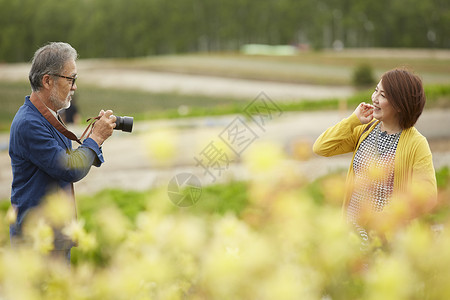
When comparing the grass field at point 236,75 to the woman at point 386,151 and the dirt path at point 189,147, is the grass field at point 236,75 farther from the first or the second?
the woman at point 386,151

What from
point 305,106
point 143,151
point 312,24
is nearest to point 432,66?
point 305,106

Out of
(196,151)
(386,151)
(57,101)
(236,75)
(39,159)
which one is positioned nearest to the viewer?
(39,159)

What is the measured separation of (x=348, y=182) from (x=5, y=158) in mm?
7125

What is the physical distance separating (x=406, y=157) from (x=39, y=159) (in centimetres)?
154

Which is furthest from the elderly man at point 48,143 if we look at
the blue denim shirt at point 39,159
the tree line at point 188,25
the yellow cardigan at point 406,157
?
the tree line at point 188,25

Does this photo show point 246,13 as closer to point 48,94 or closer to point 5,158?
point 5,158

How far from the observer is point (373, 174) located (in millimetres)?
2209

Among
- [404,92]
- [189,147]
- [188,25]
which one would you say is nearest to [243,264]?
[404,92]

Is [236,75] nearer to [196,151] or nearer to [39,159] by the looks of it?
[196,151]

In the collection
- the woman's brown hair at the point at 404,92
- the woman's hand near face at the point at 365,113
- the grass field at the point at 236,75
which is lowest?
the grass field at the point at 236,75

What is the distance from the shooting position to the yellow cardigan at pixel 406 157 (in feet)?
6.78

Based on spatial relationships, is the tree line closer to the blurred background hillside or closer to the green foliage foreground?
the blurred background hillside

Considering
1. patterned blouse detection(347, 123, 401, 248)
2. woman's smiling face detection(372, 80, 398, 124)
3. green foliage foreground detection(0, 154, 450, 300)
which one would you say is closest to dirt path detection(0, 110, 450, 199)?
patterned blouse detection(347, 123, 401, 248)

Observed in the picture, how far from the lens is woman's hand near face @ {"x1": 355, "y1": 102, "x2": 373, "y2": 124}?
91.6 inches
